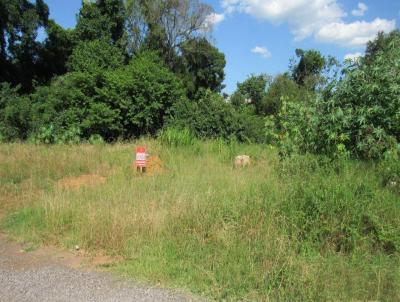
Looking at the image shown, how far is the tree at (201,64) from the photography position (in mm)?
34438

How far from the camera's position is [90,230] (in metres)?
5.59

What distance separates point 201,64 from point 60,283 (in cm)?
3239

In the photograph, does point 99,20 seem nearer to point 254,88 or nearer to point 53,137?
point 53,137

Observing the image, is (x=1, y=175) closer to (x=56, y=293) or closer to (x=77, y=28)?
(x=56, y=293)

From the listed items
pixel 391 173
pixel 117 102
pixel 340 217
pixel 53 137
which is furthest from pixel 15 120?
pixel 340 217

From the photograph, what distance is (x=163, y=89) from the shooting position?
18.8 metres

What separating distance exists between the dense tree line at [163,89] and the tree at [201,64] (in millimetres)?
88

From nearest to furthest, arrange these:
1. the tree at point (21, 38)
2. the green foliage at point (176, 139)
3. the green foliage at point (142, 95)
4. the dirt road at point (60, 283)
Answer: the dirt road at point (60, 283) → the green foliage at point (176, 139) → the green foliage at point (142, 95) → the tree at point (21, 38)

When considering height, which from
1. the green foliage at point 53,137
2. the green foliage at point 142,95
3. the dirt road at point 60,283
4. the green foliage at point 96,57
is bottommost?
the dirt road at point 60,283

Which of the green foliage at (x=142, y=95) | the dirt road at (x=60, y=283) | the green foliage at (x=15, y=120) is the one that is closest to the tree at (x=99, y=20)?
the green foliage at (x=142, y=95)

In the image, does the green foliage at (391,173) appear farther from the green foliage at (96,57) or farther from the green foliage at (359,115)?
the green foliage at (96,57)

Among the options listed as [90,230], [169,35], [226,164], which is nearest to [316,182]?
[90,230]

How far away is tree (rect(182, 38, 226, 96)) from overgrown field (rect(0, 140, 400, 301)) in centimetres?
2718

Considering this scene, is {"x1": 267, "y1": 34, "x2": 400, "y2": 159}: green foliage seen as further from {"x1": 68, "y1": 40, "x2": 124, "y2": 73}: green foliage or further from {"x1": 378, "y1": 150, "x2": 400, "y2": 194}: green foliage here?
{"x1": 68, "y1": 40, "x2": 124, "y2": 73}: green foliage
